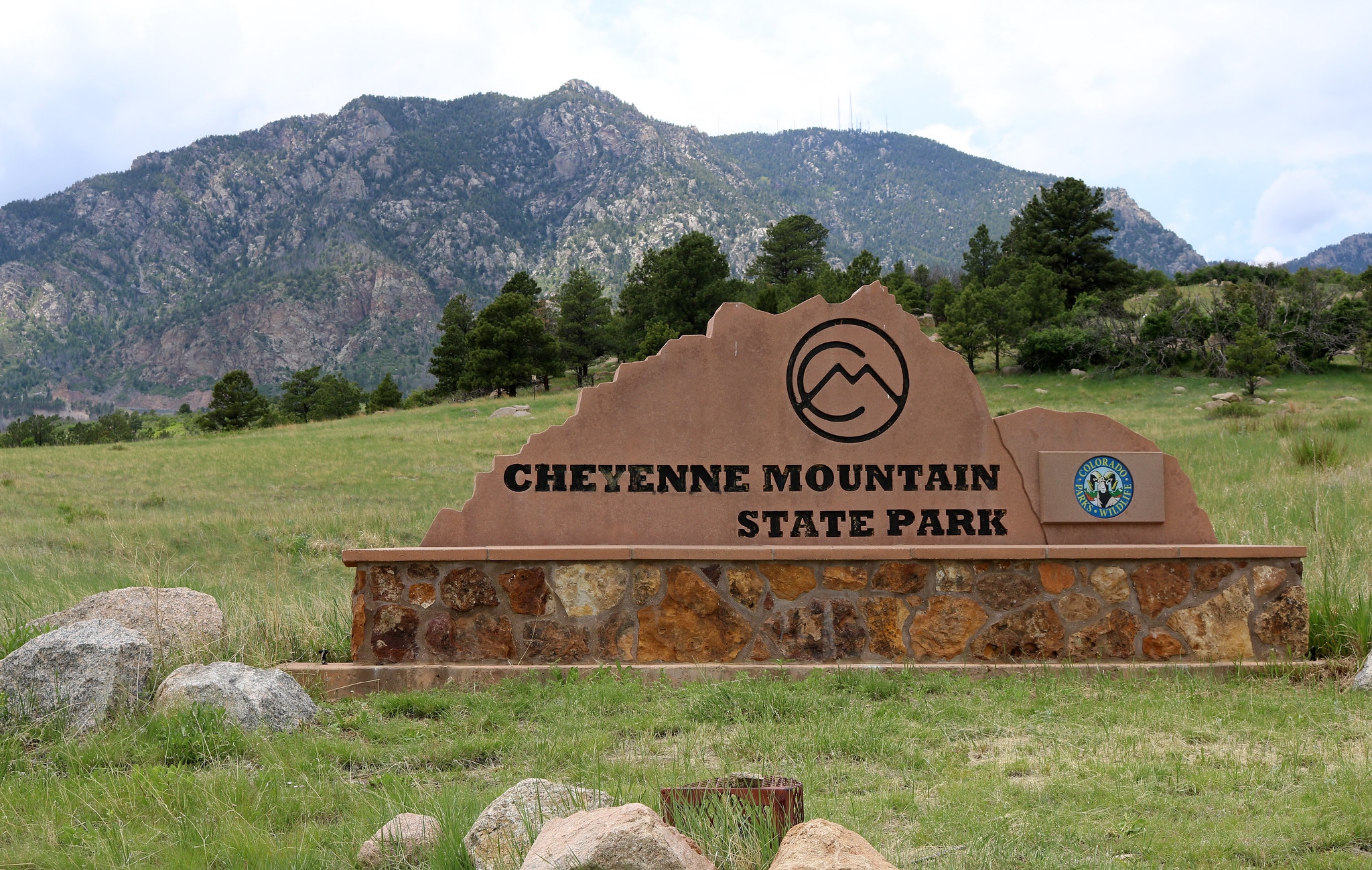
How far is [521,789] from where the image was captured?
137 inches

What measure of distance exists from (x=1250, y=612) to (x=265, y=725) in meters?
6.57

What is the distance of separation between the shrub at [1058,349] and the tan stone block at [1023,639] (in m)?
33.8

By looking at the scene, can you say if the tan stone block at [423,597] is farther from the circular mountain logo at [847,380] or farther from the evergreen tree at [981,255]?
the evergreen tree at [981,255]

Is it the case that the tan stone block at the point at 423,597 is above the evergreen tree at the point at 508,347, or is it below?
below

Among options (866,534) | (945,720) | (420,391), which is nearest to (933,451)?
(866,534)

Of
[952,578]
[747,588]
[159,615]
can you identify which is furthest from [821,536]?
[159,615]

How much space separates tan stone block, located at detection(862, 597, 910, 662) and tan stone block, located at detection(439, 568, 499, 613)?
8.74 ft

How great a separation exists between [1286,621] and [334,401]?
74.1 m

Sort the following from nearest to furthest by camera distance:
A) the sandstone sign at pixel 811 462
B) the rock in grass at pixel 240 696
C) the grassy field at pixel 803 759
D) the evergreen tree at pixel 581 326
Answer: the grassy field at pixel 803 759 → the rock in grass at pixel 240 696 → the sandstone sign at pixel 811 462 → the evergreen tree at pixel 581 326

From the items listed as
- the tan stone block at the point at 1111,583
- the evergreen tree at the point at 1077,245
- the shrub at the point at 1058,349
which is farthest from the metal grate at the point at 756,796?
the evergreen tree at the point at 1077,245

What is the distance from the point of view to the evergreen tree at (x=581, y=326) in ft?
205

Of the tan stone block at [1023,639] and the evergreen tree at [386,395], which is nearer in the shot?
the tan stone block at [1023,639]

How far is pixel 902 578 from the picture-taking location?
268 inches

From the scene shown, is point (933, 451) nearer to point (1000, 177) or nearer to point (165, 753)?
point (165, 753)
